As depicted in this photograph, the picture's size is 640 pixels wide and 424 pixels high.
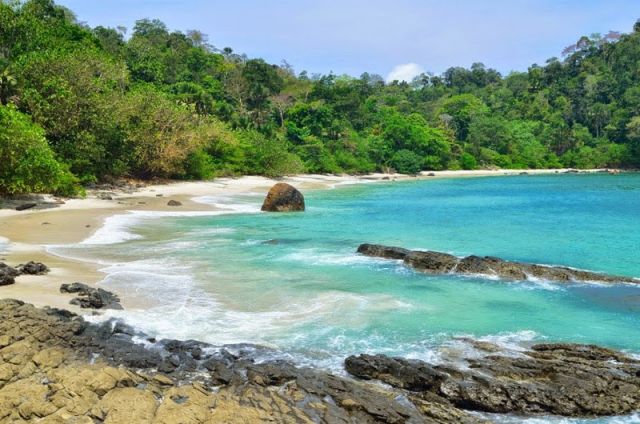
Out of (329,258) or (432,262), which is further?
(329,258)

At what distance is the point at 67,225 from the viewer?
2245 centimetres

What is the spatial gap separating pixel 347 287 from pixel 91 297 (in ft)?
20.8

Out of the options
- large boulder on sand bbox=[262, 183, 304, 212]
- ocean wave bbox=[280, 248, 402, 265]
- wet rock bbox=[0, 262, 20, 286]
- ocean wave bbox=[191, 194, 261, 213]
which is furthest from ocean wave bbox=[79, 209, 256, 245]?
ocean wave bbox=[280, 248, 402, 265]

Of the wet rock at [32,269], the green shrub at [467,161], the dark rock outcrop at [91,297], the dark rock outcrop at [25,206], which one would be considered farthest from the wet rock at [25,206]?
the green shrub at [467,161]

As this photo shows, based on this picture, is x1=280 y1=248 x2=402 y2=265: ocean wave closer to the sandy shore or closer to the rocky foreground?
the sandy shore

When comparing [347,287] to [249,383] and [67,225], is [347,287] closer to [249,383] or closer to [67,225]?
[249,383]

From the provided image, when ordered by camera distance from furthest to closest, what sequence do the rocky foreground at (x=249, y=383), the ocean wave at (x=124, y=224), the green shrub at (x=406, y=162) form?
the green shrub at (x=406, y=162) → the ocean wave at (x=124, y=224) → the rocky foreground at (x=249, y=383)

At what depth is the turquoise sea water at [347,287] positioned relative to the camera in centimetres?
1088

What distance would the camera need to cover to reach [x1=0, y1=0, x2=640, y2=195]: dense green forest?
105 feet

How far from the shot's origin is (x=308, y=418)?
22.6 ft

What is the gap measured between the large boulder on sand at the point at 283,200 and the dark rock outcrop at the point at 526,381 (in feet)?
74.2

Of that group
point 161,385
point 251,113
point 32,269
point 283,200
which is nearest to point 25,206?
point 283,200

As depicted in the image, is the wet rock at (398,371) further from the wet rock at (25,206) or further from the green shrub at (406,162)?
the green shrub at (406,162)

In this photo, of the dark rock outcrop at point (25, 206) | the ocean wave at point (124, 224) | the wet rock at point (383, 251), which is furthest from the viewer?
the dark rock outcrop at point (25, 206)
